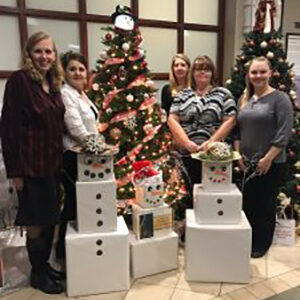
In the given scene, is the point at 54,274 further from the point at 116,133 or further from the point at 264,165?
the point at 264,165

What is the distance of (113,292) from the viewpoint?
7.43 feet

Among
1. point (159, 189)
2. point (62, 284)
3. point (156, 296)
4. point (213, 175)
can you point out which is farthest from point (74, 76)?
point (156, 296)

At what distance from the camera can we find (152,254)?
7.95 ft

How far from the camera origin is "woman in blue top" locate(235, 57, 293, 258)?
244 cm

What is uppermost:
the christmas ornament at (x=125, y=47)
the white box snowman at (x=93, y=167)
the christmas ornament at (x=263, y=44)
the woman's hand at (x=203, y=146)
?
the christmas ornament at (x=263, y=44)

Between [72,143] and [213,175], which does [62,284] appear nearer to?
[72,143]

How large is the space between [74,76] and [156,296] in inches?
58.7

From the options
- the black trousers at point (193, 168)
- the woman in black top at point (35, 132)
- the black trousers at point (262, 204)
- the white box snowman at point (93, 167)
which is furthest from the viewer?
the black trousers at point (193, 168)

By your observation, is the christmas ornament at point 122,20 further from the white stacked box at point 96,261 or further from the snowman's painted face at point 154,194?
the white stacked box at point 96,261

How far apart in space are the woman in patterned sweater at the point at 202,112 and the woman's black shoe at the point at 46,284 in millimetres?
1259

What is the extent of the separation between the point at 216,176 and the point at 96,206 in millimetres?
779

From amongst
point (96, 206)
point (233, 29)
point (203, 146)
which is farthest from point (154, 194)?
point (233, 29)

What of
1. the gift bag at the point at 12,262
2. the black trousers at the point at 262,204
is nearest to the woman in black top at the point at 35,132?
the gift bag at the point at 12,262

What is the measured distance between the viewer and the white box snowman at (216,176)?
2.28 metres
